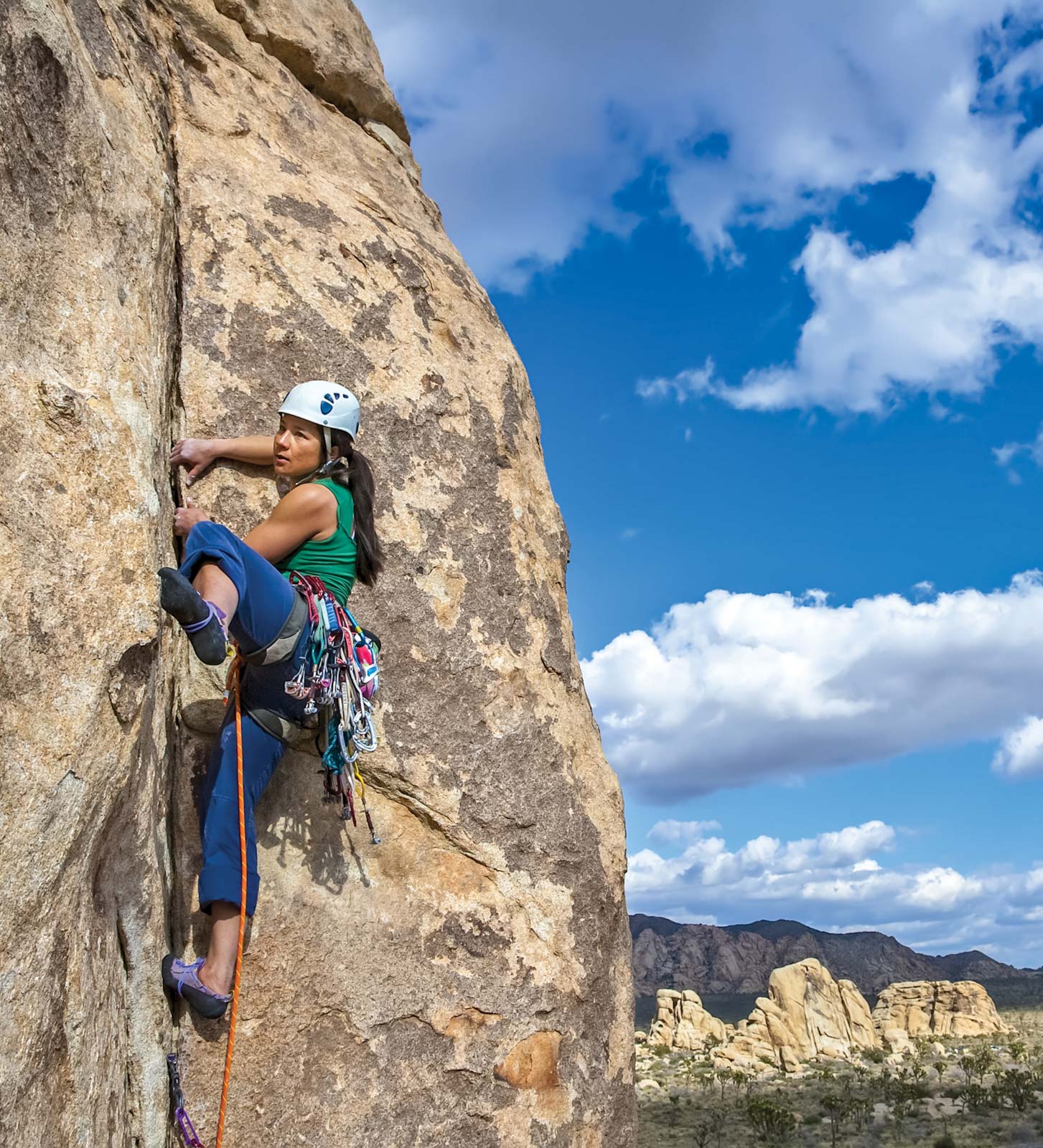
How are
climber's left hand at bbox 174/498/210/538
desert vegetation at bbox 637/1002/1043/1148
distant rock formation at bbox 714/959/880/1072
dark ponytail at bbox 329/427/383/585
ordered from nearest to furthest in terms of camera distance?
climber's left hand at bbox 174/498/210/538 → dark ponytail at bbox 329/427/383/585 → desert vegetation at bbox 637/1002/1043/1148 → distant rock formation at bbox 714/959/880/1072

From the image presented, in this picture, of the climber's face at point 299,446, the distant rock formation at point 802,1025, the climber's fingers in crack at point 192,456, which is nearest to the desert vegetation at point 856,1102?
the distant rock formation at point 802,1025

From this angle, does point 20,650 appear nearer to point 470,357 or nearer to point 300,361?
point 300,361

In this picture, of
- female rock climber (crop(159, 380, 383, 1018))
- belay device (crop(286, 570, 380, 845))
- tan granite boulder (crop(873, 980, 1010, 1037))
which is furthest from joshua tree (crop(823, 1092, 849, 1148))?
tan granite boulder (crop(873, 980, 1010, 1037))

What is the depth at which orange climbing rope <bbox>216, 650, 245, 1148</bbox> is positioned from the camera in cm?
394

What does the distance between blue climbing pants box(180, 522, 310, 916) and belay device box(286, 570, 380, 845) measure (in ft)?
0.24

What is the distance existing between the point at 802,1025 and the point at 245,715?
3866 centimetres

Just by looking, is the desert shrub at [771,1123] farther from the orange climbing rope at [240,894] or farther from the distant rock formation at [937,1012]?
the distant rock formation at [937,1012]

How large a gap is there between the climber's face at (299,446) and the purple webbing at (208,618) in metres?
1.23

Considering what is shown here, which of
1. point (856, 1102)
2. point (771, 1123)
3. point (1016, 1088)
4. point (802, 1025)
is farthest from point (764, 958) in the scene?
point (771, 1123)

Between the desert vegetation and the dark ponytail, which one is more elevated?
the dark ponytail

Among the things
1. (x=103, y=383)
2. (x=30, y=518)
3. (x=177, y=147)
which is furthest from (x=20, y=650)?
(x=177, y=147)

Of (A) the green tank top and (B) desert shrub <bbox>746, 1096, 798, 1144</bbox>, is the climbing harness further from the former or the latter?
(B) desert shrub <bbox>746, 1096, 798, 1144</bbox>

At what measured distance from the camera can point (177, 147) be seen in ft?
18.0

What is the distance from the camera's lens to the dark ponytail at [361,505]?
480 centimetres
